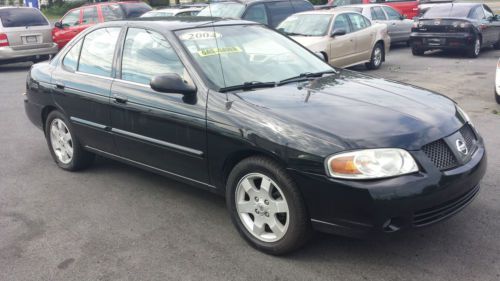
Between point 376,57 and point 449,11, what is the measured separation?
314 cm

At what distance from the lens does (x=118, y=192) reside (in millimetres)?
5023

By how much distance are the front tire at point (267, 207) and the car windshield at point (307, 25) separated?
7812 millimetres

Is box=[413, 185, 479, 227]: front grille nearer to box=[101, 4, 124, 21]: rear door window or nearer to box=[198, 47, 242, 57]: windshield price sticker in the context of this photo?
box=[198, 47, 242, 57]: windshield price sticker

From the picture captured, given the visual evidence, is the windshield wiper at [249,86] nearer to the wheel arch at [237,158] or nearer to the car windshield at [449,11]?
the wheel arch at [237,158]

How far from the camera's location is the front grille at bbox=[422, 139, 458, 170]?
3318 mm

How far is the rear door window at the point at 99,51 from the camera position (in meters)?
4.94

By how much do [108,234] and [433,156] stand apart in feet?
8.22

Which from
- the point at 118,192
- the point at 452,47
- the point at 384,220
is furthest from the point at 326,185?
the point at 452,47

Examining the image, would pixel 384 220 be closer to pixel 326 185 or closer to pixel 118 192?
pixel 326 185

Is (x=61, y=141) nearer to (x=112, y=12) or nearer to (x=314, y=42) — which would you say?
(x=314, y=42)

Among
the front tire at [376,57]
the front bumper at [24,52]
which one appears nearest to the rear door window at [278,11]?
the front tire at [376,57]

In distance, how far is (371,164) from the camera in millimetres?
3199

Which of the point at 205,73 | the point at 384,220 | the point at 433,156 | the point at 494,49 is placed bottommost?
the point at 494,49

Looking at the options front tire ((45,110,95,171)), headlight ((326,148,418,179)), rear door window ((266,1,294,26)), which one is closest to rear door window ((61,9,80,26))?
rear door window ((266,1,294,26))
